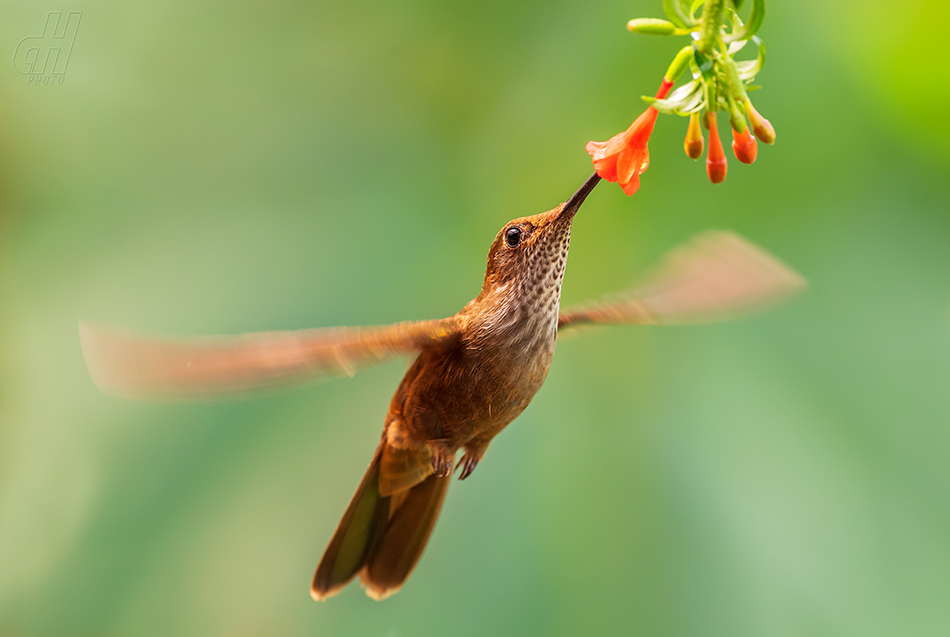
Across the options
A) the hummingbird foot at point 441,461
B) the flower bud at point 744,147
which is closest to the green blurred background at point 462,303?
the hummingbird foot at point 441,461

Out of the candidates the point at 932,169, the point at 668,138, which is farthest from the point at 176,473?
the point at 932,169

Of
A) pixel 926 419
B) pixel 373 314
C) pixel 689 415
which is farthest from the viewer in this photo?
pixel 373 314

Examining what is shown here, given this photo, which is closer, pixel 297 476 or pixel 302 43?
pixel 297 476

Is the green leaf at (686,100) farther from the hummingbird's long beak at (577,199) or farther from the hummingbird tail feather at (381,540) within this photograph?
the hummingbird tail feather at (381,540)

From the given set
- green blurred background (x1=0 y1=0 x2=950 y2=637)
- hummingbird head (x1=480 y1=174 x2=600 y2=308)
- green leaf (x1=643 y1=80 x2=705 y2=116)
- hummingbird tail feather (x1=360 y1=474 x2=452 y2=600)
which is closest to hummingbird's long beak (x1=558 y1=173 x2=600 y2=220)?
hummingbird head (x1=480 y1=174 x2=600 y2=308)

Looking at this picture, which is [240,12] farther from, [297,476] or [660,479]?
[660,479]

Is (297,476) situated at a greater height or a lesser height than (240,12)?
lesser

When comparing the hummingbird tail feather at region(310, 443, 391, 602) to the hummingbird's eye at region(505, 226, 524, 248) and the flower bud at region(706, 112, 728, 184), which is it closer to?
the hummingbird's eye at region(505, 226, 524, 248)
